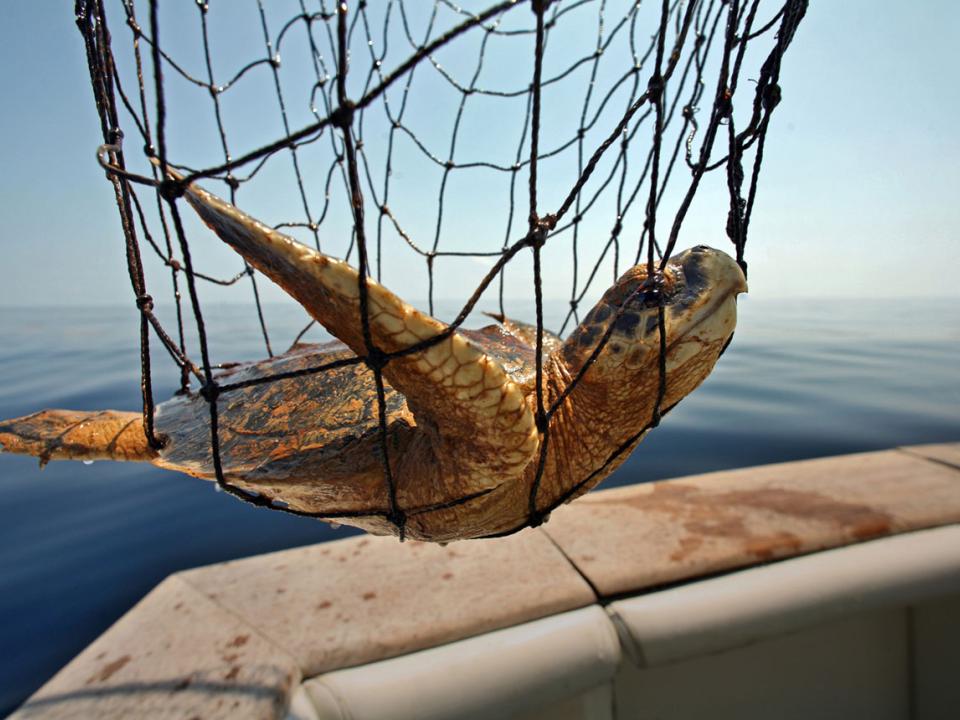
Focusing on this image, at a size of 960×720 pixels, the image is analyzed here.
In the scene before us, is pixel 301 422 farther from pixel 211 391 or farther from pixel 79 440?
pixel 79 440

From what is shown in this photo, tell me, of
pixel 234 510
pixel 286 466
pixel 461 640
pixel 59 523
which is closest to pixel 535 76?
pixel 286 466

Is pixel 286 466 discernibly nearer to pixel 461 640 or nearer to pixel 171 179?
pixel 171 179

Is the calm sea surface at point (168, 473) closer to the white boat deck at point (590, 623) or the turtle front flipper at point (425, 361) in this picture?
the white boat deck at point (590, 623)

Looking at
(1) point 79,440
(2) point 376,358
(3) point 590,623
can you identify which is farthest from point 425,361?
(3) point 590,623

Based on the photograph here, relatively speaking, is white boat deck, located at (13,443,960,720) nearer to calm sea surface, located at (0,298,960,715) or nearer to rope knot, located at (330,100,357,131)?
calm sea surface, located at (0,298,960,715)

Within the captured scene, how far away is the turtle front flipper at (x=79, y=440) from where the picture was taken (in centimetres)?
168

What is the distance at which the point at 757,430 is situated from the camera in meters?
6.25

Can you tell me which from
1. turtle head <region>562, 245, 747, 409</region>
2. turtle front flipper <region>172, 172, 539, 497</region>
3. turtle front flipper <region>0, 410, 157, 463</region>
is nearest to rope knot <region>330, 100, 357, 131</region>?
turtle front flipper <region>172, 172, 539, 497</region>

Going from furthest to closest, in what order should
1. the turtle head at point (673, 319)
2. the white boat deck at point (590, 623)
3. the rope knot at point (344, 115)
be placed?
the white boat deck at point (590, 623), the turtle head at point (673, 319), the rope knot at point (344, 115)

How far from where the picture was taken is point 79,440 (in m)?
1.69

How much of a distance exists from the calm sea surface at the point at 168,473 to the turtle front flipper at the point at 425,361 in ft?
11.2

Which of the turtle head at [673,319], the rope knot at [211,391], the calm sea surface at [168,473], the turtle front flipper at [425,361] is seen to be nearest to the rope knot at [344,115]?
the turtle front flipper at [425,361]

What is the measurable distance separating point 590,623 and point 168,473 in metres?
5.21

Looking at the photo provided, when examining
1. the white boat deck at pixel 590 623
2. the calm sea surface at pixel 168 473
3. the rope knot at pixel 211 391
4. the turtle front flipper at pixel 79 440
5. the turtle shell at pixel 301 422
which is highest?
the rope knot at pixel 211 391
